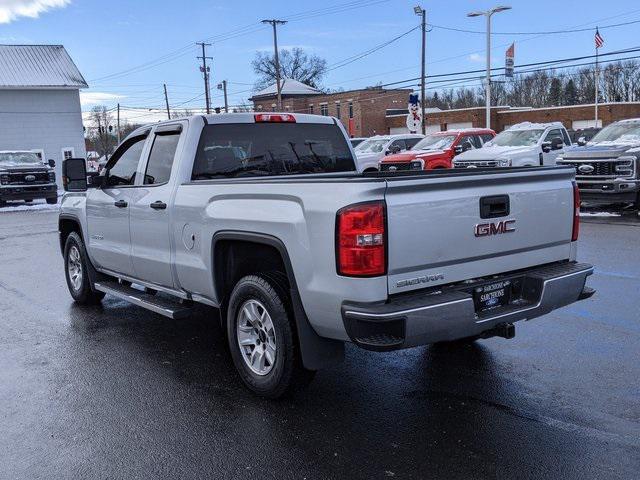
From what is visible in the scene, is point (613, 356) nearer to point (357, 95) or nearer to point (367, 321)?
point (367, 321)

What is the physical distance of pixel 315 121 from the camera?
5887mm

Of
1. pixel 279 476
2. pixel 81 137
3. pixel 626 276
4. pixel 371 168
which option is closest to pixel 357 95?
pixel 81 137

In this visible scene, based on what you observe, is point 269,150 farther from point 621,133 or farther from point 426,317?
point 621,133

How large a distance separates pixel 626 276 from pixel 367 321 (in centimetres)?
547

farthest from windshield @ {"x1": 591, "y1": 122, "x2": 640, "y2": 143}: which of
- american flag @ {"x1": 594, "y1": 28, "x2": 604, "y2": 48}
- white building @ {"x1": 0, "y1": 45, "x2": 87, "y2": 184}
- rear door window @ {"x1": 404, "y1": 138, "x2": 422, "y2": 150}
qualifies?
white building @ {"x1": 0, "y1": 45, "x2": 87, "y2": 184}

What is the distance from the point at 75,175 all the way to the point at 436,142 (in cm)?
1638

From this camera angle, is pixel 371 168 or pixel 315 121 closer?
pixel 315 121

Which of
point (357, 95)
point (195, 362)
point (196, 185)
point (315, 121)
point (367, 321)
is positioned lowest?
point (195, 362)

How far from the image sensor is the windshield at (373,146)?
2492 cm

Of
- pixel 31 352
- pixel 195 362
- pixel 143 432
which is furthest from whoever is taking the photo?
pixel 31 352

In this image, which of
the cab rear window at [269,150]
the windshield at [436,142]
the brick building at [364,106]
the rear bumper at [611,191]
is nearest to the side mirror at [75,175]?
the cab rear window at [269,150]

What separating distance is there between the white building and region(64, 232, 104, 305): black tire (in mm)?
32976

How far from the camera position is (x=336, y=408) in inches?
165

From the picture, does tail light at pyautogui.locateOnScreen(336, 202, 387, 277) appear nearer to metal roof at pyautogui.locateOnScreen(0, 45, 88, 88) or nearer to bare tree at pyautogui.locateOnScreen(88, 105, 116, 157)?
metal roof at pyautogui.locateOnScreen(0, 45, 88, 88)
